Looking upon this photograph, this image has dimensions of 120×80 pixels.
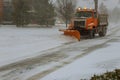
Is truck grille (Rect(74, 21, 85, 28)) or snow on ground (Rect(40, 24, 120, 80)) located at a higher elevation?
truck grille (Rect(74, 21, 85, 28))

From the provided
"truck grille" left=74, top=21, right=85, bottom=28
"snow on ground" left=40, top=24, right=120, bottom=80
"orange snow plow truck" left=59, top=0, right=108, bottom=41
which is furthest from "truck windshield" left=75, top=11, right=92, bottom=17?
"snow on ground" left=40, top=24, right=120, bottom=80

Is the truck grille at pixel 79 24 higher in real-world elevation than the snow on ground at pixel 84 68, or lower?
higher

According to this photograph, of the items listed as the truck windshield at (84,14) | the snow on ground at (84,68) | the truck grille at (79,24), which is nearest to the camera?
the snow on ground at (84,68)

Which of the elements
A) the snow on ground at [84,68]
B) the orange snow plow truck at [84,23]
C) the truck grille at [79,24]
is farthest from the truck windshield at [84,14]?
the snow on ground at [84,68]

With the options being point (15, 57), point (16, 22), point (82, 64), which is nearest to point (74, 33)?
point (15, 57)

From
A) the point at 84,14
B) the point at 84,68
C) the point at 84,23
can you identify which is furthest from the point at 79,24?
the point at 84,68

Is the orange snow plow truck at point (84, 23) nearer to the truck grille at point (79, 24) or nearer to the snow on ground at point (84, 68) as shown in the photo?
the truck grille at point (79, 24)

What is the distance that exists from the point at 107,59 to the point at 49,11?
3884 centimetres

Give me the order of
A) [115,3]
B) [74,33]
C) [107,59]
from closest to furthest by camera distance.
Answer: [107,59] → [74,33] → [115,3]

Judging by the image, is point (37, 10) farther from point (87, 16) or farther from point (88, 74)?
point (88, 74)

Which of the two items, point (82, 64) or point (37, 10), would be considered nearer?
point (82, 64)

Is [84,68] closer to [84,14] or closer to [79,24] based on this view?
[79,24]

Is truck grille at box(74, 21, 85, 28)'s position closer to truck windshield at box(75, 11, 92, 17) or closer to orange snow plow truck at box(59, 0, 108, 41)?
orange snow plow truck at box(59, 0, 108, 41)

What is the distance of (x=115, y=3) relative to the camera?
585 ft
